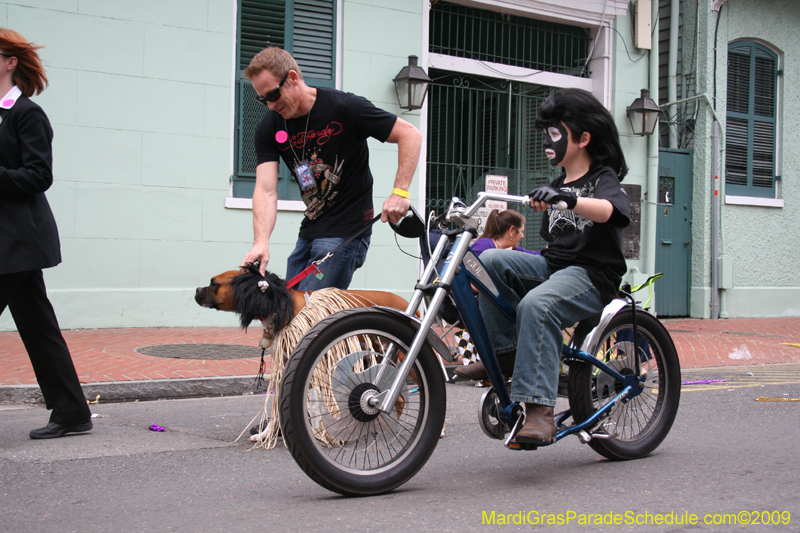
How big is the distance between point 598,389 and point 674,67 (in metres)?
11.3

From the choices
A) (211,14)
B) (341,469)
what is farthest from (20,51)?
(211,14)

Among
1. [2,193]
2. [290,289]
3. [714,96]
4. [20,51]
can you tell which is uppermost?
[714,96]

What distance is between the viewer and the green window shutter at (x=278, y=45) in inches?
401

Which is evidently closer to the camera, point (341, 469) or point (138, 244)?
point (341, 469)

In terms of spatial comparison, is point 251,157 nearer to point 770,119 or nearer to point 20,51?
point 20,51

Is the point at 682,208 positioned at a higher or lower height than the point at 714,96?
lower

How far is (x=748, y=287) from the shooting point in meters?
13.8

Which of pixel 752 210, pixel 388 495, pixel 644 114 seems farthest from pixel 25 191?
pixel 752 210

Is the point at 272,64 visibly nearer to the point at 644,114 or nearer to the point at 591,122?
the point at 591,122

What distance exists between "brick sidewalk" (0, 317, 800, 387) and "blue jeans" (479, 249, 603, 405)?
3.48 metres

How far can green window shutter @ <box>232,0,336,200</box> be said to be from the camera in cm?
1020

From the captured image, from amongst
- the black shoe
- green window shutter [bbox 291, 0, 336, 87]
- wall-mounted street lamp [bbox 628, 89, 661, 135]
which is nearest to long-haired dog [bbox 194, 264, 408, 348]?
the black shoe

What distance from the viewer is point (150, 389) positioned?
6094 mm

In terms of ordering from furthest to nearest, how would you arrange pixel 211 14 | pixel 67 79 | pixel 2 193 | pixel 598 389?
pixel 211 14, pixel 67 79, pixel 2 193, pixel 598 389
